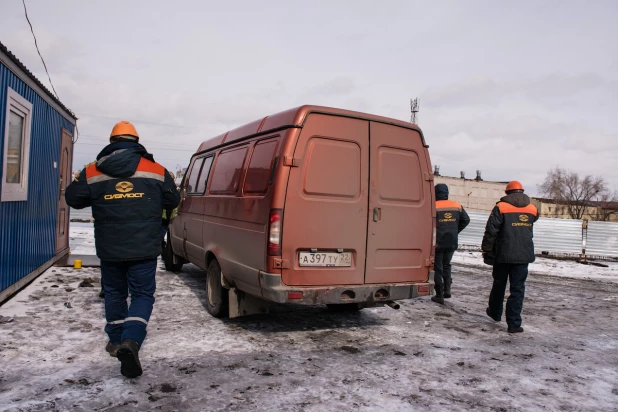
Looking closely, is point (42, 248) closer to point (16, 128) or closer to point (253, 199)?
point (16, 128)

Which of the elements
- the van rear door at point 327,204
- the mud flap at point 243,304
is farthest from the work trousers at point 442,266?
the mud flap at point 243,304

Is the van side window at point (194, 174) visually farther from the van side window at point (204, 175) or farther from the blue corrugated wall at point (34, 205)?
the blue corrugated wall at point (34, 205)

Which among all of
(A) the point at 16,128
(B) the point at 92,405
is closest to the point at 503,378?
(B) the point at 92,405

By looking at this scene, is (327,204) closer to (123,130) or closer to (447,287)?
(123,130)

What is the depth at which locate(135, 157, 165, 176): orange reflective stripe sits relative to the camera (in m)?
3.87

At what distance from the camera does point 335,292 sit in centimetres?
451

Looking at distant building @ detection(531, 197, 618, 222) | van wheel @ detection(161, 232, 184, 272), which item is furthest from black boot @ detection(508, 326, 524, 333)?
distant building @ detection(531, 197, 618, 222)

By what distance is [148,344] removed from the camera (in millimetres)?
4402

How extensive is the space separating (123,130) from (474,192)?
74.2 meters

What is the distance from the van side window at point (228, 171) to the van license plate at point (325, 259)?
1.30 metres

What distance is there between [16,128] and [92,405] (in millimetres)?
4669

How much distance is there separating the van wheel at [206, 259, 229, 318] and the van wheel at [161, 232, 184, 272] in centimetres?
280

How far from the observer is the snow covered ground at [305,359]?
3.28 metres

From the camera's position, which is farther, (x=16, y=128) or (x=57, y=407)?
(x=16, y=128)
